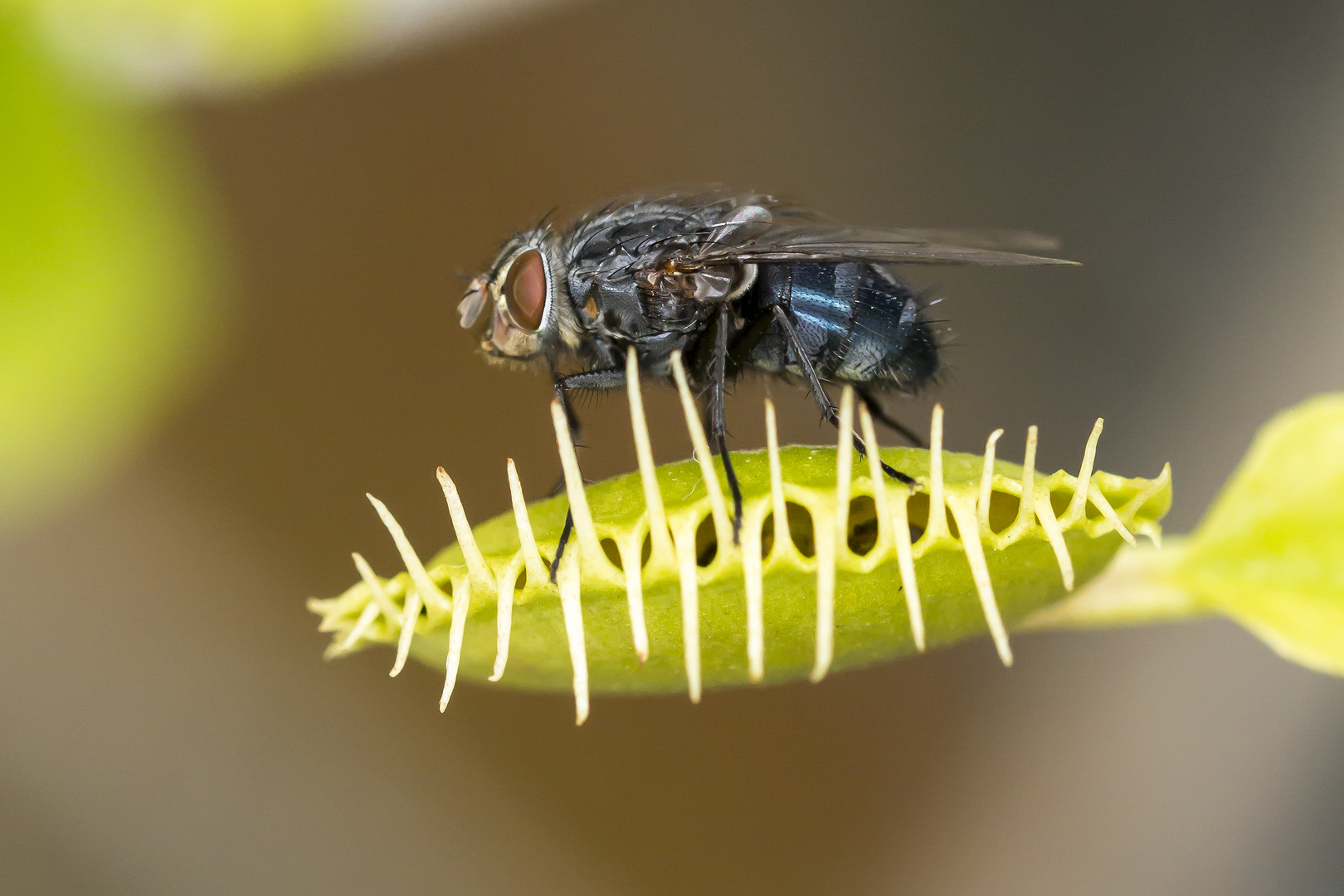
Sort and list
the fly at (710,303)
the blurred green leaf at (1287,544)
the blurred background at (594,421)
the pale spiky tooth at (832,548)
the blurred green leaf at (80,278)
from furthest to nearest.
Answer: the blurred background at (594,421)
the blurred green leaf at (80,278)
the fly at (710,303)
the blurred green leaf at (1287,544)
the pale spiky tooth at (832,548)

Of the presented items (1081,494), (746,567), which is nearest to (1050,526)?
(1081,494)

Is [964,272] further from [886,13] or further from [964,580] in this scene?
[964,580]

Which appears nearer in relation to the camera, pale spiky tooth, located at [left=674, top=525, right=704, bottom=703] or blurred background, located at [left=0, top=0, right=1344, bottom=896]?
pale spiky tooth, located at [left=674, top=525, right=704, bottom=703]

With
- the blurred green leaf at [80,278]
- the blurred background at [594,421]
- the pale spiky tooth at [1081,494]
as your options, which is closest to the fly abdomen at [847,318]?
the pale spiky tooth at [1081,494]

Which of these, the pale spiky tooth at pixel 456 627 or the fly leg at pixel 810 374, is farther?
the fly leg at pixel 810 374

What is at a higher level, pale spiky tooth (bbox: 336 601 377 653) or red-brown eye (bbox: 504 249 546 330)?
red-brown eye (bbox: 504 249 546 330)

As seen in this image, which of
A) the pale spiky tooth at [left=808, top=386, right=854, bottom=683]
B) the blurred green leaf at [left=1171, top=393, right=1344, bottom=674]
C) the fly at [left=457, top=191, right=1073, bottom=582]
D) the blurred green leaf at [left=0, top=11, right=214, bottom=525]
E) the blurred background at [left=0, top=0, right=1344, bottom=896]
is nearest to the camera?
the pale spiky tooth at [left=808, top=386, right=854, bottom=683]

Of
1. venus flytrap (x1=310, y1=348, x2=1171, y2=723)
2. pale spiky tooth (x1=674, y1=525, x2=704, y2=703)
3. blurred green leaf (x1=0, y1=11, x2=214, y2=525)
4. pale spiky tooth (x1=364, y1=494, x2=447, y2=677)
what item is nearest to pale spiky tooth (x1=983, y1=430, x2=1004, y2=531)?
venus flytrap (x1=310, y1=348, x2=1171, y2=723)

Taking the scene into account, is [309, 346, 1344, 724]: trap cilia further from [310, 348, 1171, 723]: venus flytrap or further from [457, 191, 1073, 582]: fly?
[457, 191, 1073, 582]: fly

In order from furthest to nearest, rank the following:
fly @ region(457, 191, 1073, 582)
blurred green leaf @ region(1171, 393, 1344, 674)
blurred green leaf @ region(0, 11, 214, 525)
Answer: blurred green leaf @ region(0, 11, 214, 525) → fly @ region(457, 191, 1073, 582) → blurred green leaf @ region(1171, 393, 1344, 674)

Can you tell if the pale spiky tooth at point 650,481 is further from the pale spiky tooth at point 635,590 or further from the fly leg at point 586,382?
the fly leg at point 586,382
